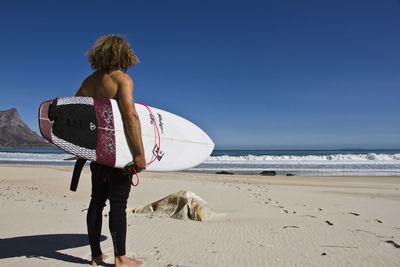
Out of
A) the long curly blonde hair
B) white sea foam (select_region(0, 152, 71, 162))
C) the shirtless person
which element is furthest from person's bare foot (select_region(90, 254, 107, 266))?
white sea foam (select_region(0, 152, 71, 162))

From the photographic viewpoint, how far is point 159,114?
9.17 feet

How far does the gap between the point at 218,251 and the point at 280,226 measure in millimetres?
1250

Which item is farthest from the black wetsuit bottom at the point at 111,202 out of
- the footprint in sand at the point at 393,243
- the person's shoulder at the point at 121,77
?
the footprint in sand at the point at 393,243

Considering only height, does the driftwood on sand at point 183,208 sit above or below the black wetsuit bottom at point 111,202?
below

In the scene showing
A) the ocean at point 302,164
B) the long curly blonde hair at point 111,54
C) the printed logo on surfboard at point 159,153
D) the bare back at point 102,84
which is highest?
the long curly blonde hair at point 111,54

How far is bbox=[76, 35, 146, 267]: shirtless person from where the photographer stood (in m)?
1.98

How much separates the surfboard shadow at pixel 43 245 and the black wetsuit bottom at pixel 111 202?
335mm

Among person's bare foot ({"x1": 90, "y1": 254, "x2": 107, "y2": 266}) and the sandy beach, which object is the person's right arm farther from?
the sandy beach

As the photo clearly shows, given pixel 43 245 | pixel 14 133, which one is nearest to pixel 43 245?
pixel 43 245

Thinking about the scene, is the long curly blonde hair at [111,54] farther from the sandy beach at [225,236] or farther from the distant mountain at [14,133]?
the distant mountain at [14,133]

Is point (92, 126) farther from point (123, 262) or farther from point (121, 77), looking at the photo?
point (123, 262)

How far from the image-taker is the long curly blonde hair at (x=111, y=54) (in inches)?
81.0

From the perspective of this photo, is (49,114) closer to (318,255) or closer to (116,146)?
(116,146)

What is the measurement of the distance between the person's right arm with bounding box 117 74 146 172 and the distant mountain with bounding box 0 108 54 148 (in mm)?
85359
